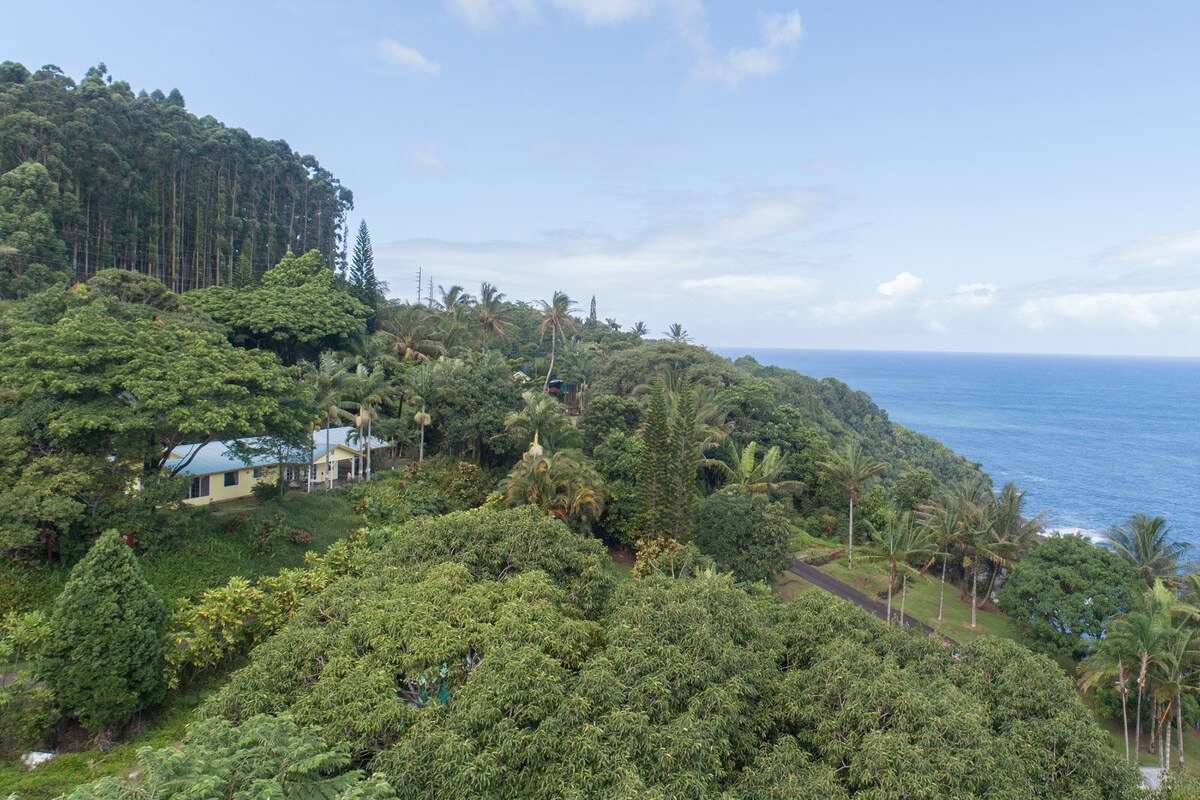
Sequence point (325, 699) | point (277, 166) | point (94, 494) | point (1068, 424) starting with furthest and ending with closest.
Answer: point (1068, 424) → point (277, 166) → point (94, 494) → point (325, 699)

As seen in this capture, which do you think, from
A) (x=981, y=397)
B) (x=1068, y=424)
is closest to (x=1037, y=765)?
(x=1068, y=424)

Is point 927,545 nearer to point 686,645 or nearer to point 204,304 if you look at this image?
point 686,645

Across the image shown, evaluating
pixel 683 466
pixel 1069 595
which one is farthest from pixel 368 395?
pixel 1069 595

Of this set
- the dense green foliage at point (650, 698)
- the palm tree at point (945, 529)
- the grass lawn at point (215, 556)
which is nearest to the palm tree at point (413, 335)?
the grass lawn at point (215, 556)

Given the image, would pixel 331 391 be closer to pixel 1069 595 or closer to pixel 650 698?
pixel 650 698

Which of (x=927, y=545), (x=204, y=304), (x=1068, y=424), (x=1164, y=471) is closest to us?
(x=927, y=545)

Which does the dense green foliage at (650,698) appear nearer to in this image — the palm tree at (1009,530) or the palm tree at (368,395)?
the palm tree at (1009,530)

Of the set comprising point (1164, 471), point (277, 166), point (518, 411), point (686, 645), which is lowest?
point (1164, 471)

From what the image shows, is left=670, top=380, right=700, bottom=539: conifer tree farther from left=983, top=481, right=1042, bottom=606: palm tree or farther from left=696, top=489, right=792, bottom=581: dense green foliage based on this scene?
left=983, top=481, right=1042, bottom=606: palm tree
